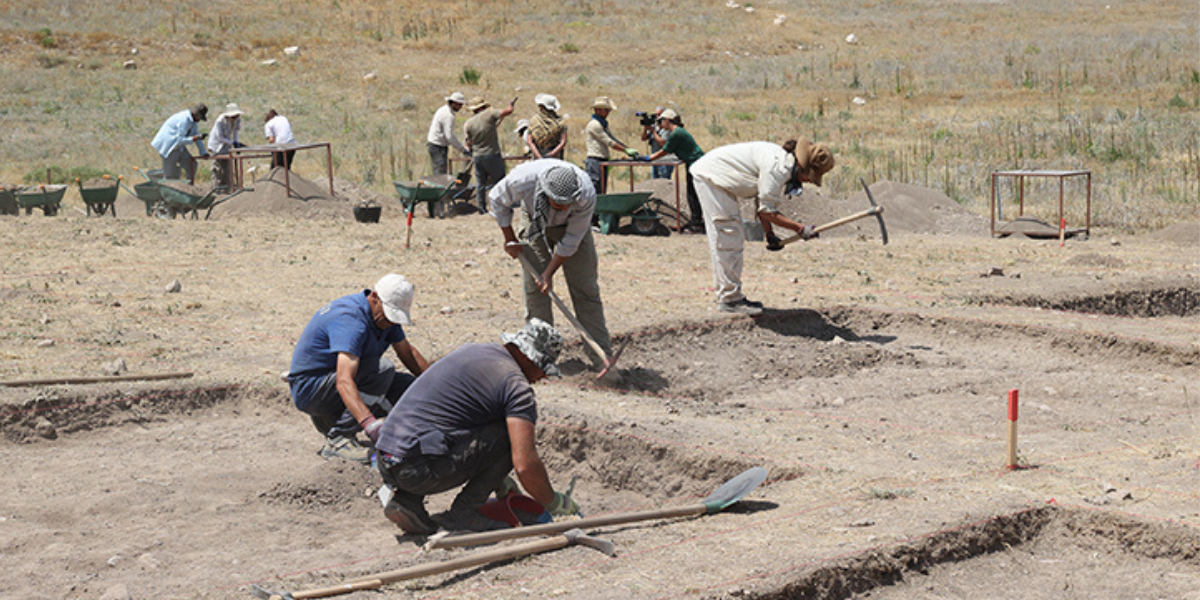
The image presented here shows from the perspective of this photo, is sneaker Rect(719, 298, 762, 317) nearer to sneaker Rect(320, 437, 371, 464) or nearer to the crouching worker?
sneaker Rect(320, 437, 371, 464)

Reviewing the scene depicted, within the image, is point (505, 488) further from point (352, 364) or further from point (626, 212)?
point (626, 212)

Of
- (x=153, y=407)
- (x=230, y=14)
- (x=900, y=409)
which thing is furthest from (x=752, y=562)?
(x=230, y=14)

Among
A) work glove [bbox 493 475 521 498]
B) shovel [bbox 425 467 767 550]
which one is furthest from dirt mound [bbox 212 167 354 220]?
shovel [bbox 425 467 767 550]

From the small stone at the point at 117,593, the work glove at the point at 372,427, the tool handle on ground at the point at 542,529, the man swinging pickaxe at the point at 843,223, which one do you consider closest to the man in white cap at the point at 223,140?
the man swinging pickaxe at the point at 843,223

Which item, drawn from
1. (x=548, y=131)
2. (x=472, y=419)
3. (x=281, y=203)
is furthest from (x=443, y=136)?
(x=472, y=419)

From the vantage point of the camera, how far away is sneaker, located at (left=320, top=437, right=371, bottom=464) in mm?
6340

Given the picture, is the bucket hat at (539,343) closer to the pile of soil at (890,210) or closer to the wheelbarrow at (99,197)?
the pile of soil at (890,210)

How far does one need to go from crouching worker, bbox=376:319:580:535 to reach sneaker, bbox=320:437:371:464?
0.83m

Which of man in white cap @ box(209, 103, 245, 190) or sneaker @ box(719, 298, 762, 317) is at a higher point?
man in white cap @ box(209, 103, 245, 190)

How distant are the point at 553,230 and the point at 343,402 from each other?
2233 mm

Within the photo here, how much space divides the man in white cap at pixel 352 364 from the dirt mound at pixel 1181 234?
1135cm

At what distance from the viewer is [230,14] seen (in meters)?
44.8

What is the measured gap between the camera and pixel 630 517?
538 cm

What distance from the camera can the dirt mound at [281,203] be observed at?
17.3 metres
